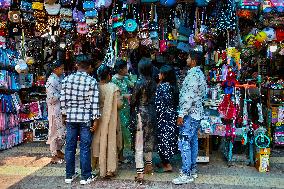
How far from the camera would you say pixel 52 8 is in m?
7.74

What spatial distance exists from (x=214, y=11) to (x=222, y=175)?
9.72 ft

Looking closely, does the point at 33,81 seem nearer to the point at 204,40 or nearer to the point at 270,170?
the point at 204,40

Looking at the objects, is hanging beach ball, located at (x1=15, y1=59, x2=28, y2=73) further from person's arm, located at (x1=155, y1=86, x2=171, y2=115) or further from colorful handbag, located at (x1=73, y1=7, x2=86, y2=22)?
person's arm, located at (x1=155, y1=86, x2=171, y2=115)

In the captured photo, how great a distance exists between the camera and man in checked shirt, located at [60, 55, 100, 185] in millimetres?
5648

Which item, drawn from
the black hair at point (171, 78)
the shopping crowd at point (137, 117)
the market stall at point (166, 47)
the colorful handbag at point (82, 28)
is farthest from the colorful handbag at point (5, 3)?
the black hair at point (171, 78)

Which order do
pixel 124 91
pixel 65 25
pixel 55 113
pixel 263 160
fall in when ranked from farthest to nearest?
1. pixel 65 25
2. pixel 55 113
3. pixel 124 91
4. pixel 263 160

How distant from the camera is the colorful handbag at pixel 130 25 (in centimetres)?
747

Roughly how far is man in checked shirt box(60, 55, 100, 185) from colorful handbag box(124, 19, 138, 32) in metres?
1.84

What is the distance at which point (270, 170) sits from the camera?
261 inches

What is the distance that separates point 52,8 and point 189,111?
354cm

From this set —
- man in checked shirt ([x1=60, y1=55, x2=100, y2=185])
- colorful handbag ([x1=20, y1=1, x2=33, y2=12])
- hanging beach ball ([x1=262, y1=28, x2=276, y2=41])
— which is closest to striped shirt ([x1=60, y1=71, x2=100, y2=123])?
man in checked shirt ([x1=60, y1=55, x2=100, y2=185])

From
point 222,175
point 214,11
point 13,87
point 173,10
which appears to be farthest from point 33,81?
point 222,175

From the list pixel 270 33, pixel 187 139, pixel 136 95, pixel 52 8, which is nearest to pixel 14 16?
pixel 52 8

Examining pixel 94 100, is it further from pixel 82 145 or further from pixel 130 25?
pixel 130 25
